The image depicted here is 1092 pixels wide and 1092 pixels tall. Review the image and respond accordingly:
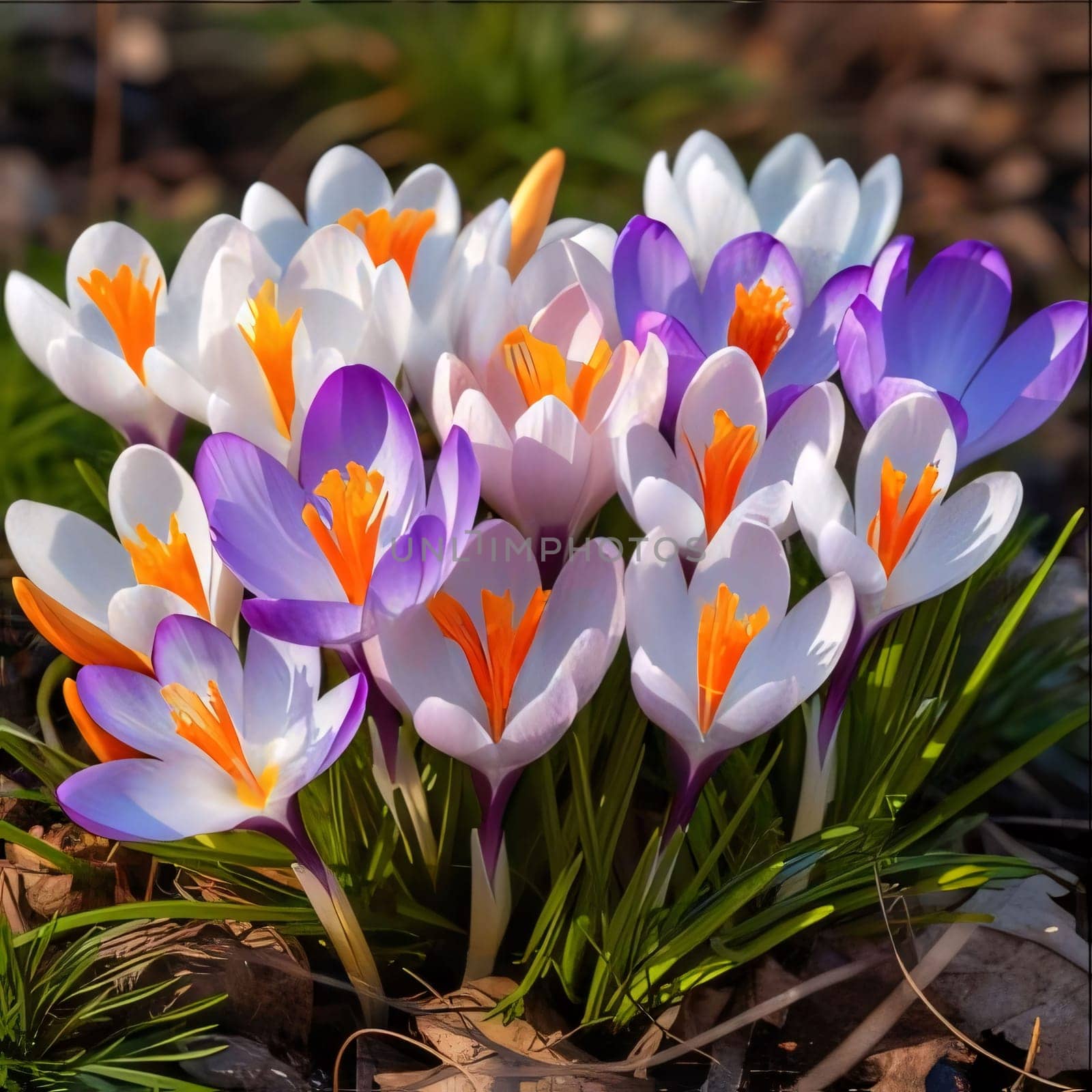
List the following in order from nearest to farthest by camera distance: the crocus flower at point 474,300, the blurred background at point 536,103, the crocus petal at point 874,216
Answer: the crocus flower at point 474,300, the crocus petal at point 874,216, the blurred background at point 536,103

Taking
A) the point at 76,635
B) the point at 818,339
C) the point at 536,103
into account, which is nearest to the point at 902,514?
the point at 818,339

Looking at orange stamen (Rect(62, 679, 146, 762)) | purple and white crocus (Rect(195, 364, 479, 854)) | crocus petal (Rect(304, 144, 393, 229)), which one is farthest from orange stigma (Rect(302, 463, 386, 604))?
crocus petal (Rect(304, 144, 393, 229))

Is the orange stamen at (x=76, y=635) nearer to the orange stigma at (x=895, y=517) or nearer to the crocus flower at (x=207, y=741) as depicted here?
the crocus flower at (x=207, y=741)

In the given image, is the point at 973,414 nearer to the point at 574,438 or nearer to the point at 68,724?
the point at 574,438

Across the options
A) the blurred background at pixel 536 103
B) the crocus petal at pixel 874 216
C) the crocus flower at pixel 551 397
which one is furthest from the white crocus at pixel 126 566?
the blurred background at pixel 536 103

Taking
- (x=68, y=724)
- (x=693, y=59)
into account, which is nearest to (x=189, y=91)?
(x=693, y=59)

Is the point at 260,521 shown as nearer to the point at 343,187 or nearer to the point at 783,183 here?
the point at 343,187
